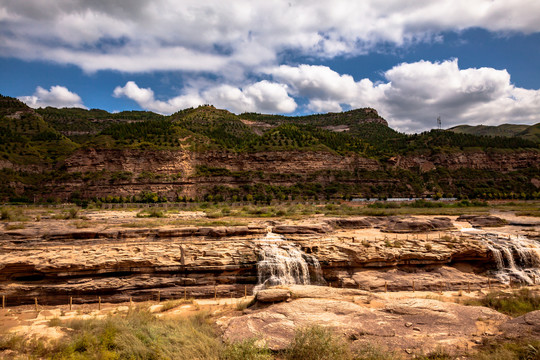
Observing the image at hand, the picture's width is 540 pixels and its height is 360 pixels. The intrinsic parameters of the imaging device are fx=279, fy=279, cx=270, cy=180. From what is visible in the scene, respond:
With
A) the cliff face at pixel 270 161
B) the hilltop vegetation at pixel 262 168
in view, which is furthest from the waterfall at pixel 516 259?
the cliff face at pixel 270 161

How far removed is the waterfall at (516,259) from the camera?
55.4 feet

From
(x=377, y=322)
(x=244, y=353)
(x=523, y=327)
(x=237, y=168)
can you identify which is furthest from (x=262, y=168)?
(x=244, y=353)

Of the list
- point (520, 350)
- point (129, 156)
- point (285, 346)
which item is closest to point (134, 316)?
point (285, 346)

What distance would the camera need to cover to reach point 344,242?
62.0 feet

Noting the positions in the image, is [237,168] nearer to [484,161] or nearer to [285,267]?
[285,267]

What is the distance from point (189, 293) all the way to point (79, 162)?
6398 centimetres

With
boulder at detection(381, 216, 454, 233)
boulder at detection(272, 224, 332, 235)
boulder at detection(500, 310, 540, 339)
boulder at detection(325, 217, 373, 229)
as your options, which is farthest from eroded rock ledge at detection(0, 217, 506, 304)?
boulder at detection(500, 310, 540, 339)

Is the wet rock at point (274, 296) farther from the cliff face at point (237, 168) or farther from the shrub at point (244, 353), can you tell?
the cliff face at point (237, 168)

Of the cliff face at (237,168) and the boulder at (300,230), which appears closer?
the boulder at (300,230)

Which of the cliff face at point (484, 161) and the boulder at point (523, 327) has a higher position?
the cliff face at point (484, 161)

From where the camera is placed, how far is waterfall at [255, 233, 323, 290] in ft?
54.0

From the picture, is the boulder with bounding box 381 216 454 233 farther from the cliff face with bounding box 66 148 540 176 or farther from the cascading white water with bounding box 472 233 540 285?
the cliff face with bounding box 66 148 540 176

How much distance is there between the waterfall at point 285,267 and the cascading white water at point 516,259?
11.3 metres

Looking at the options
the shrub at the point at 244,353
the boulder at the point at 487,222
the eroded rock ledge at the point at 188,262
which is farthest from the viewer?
the boulder at the point at 487,222
